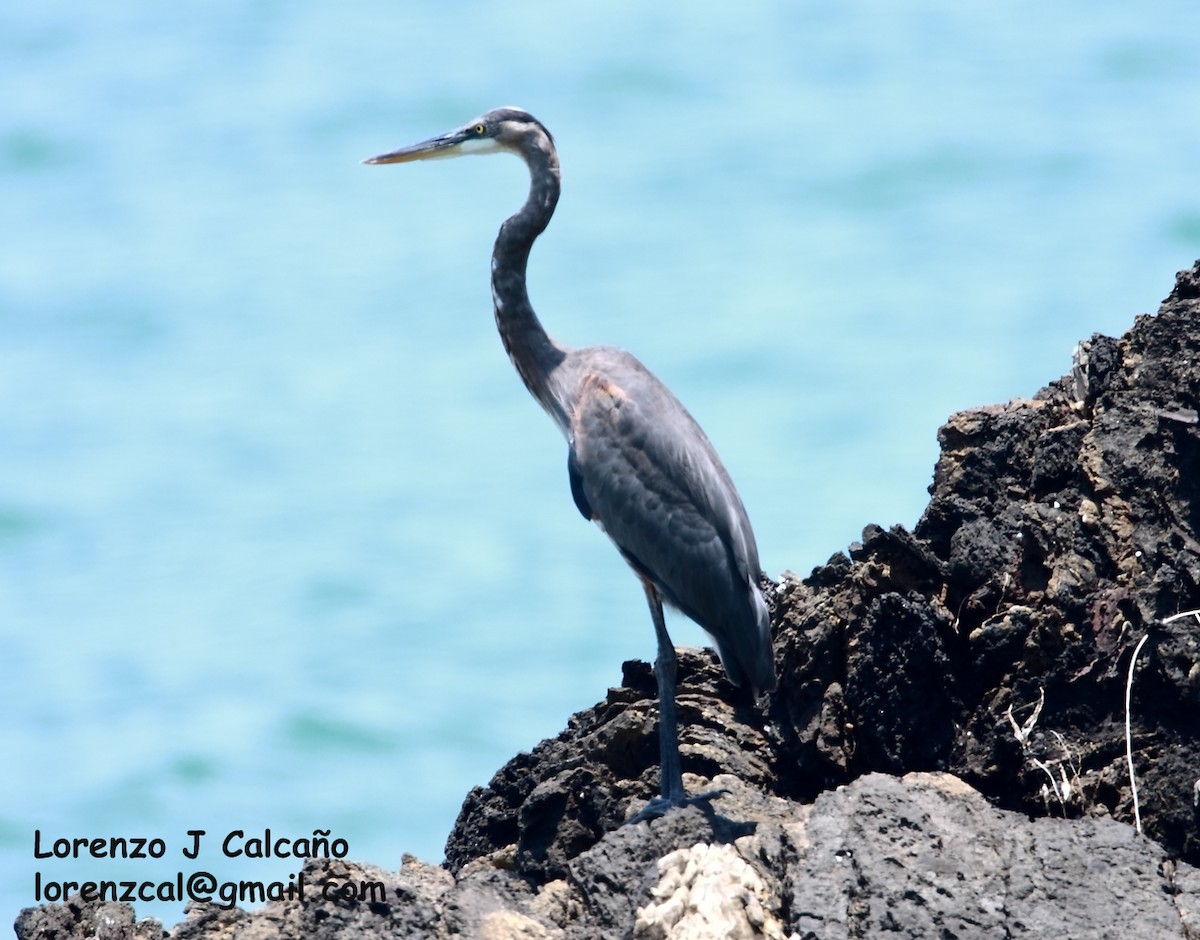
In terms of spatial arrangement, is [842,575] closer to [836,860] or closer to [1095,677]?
[1095,677]

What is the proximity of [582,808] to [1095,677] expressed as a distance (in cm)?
161

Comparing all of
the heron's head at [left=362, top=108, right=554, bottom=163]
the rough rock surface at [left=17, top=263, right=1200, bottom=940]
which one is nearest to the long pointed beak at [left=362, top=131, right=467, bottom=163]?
the heron's head at [left=362, top=108, right=554, bottom=163]

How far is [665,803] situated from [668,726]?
323 mm

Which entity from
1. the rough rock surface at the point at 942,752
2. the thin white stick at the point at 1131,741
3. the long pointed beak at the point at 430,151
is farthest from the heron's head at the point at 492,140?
the thin white stick at the point at 1131,741

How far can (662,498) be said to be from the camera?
21.5 ft

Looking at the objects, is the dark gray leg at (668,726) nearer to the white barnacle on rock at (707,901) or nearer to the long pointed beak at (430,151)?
the white barnacle on rock at (707,901)

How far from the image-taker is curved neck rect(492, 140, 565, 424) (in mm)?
7262

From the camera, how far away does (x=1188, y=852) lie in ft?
17.5

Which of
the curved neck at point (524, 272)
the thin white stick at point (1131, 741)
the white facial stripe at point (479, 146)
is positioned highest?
the white facial stripe at point (479, 146)

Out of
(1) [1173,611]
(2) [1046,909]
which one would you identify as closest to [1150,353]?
(1) [1173,611]

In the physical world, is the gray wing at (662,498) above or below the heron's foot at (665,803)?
above

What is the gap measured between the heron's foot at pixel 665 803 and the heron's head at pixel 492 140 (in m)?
2.80

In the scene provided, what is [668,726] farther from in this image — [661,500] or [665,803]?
[661,500]

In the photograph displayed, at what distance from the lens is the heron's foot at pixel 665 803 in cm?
552
